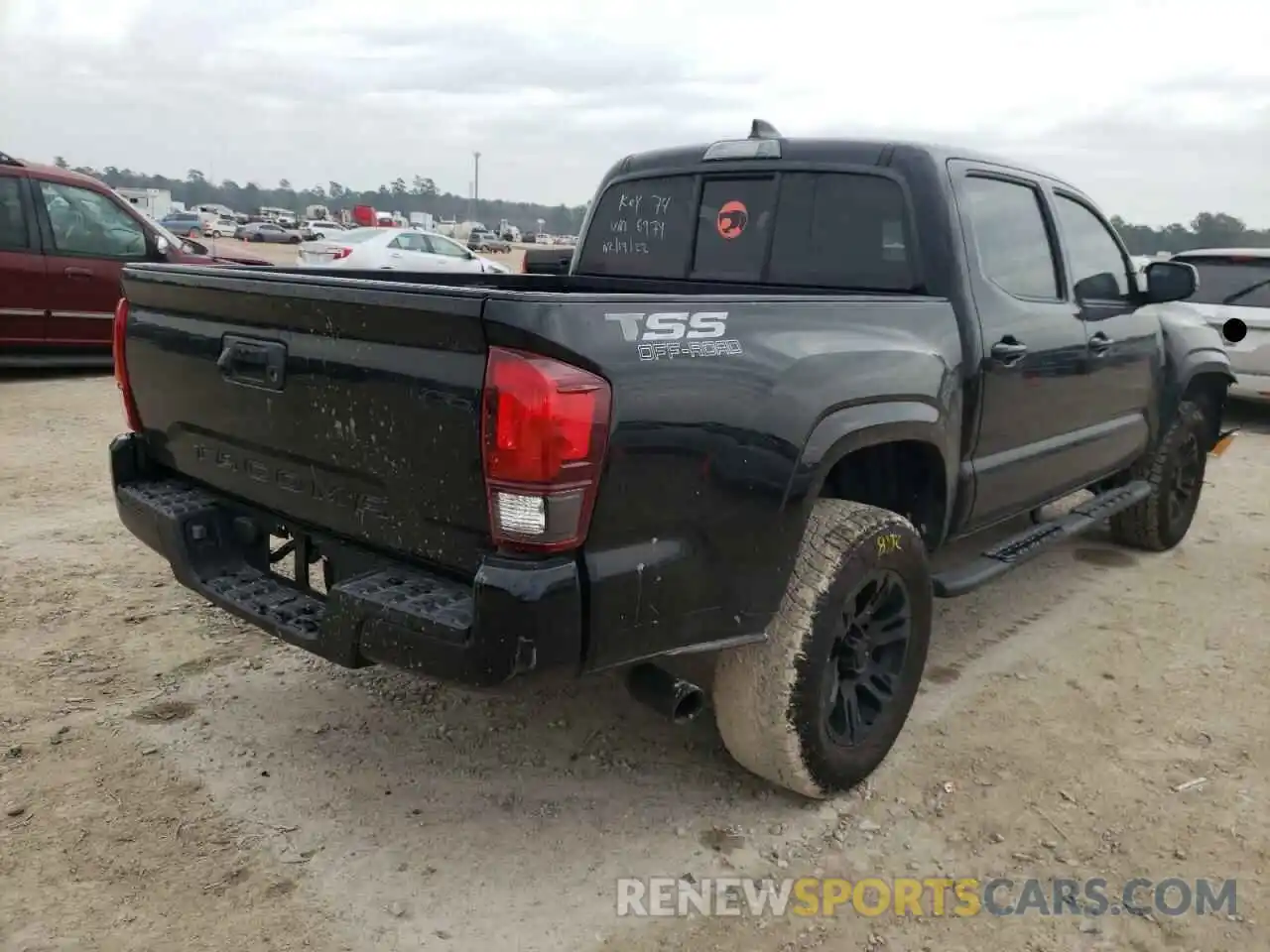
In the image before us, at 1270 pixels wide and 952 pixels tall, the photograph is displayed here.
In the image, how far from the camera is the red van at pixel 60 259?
328 inches

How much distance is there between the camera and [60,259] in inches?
337

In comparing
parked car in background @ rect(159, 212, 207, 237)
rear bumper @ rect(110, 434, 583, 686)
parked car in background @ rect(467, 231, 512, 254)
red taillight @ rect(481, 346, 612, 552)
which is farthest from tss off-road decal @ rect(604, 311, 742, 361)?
parked car in background @ rect(467, 231, 512, 254)

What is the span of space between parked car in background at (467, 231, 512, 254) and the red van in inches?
1960

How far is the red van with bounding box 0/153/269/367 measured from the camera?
8.32 metres

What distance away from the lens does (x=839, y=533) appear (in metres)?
2.77

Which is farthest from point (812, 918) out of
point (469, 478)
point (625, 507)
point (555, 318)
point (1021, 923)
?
point (555, 318)

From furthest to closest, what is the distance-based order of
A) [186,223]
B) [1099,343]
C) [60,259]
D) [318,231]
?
[186,223], [318,231], [60,259], [1099,343]

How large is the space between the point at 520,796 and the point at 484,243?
203 feet

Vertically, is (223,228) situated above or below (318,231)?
below

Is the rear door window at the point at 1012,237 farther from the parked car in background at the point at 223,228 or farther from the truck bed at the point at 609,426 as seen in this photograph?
the parked car in background at the point at 223,228

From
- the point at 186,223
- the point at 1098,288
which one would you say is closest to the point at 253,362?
the point at 1098,288

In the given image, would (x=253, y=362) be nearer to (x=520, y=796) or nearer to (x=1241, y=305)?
(x=520, y=796)

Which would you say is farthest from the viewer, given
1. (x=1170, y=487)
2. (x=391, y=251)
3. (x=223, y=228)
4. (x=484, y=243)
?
(x=484, y=243)

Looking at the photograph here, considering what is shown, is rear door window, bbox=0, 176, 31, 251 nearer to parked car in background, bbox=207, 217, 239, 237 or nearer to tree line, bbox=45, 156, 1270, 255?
parked car in background, bbox=207, 217, 239, 237
